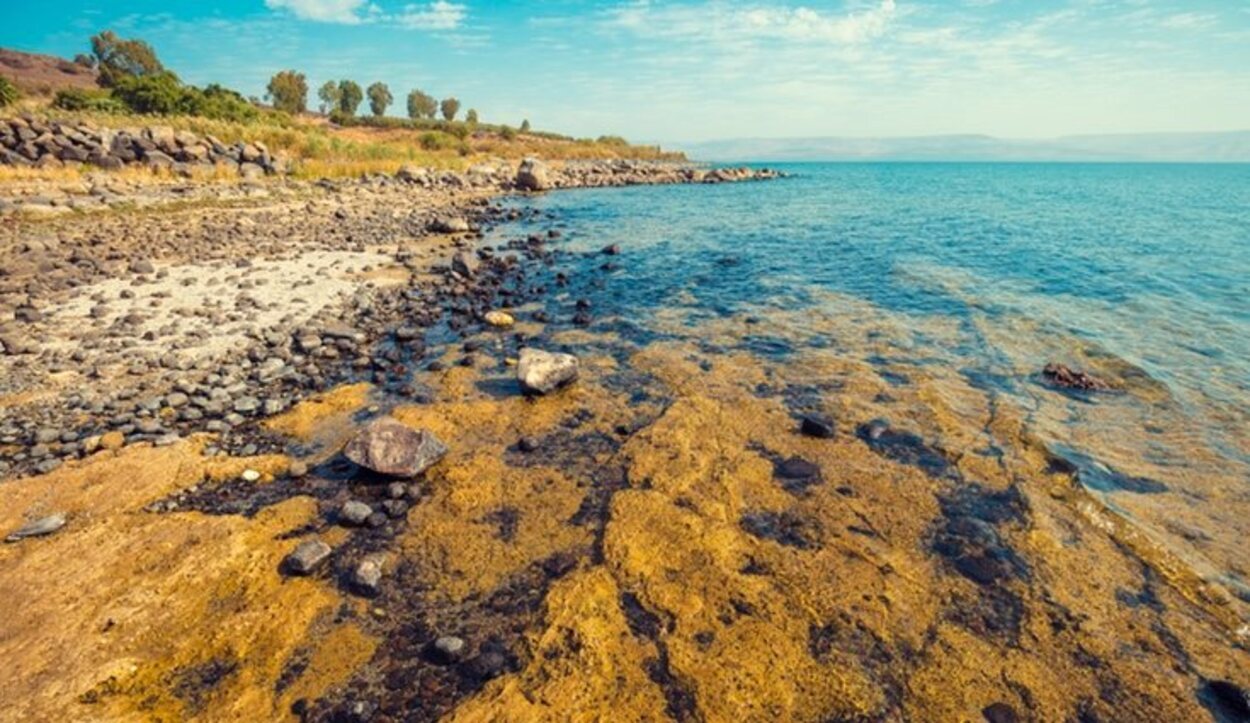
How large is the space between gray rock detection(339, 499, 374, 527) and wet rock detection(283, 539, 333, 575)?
0.48 meters

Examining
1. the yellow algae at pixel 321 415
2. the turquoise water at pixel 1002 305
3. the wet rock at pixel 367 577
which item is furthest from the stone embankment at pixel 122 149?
the wet rock at pixel 367 577

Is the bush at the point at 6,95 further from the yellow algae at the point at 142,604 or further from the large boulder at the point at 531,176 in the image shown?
the yellow algae at the point at 142,604

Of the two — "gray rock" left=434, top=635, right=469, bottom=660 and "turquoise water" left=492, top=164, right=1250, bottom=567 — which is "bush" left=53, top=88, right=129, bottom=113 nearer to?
"turquoise water" left=492, top=164, right=1250, bottom=567

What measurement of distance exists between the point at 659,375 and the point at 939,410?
541 cm

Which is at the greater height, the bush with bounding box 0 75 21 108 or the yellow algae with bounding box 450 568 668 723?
the bush with bounding box 0 75 21 108

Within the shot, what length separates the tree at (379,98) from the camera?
117 metres

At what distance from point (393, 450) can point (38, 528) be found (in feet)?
13.2

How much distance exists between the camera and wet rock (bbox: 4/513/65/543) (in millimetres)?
6527

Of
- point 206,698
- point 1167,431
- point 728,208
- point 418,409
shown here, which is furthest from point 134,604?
point 728,208

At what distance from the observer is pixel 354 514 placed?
22.9 feet

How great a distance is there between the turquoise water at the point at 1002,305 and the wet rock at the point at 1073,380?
0.32m

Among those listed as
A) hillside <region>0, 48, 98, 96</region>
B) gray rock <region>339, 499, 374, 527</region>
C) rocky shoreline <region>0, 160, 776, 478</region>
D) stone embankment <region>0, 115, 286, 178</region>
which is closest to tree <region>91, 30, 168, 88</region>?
hillside <region>0, 48, 98, 96</region>

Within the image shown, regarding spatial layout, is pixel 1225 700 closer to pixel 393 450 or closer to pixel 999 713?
pixel 999 713

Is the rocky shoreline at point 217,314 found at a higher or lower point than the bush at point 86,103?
lower
